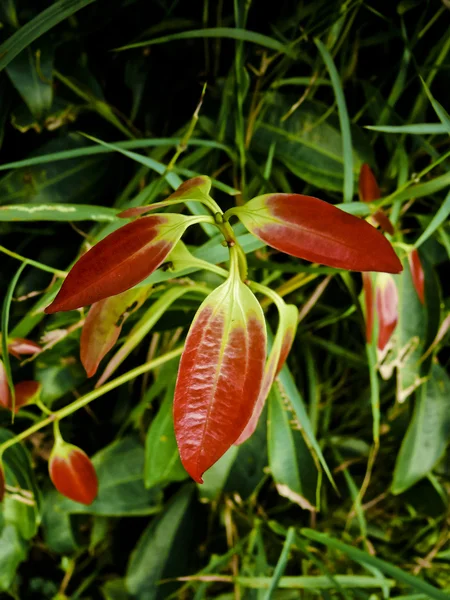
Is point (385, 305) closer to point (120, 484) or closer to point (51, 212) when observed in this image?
point (51, 212)

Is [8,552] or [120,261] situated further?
[8,552]

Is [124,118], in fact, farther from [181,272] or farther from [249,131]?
[181,272]

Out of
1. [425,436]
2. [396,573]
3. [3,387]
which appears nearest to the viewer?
[3,387]

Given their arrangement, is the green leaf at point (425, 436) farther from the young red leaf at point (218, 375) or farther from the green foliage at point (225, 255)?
the young red leaf at point (218, 375)

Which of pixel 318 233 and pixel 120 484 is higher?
pixel 318 233

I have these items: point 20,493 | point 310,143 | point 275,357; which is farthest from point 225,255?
point 20,493

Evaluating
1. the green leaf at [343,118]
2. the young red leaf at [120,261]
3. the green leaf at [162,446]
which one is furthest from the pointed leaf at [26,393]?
the green leaf at [343,118]
